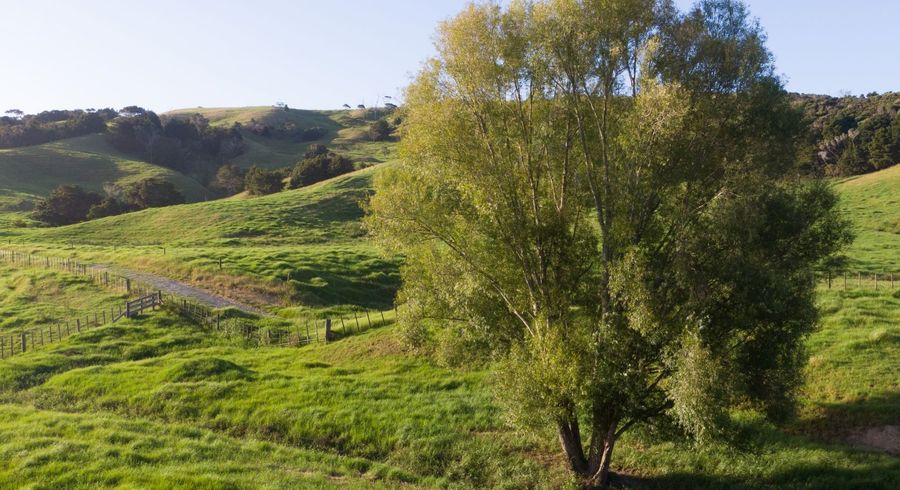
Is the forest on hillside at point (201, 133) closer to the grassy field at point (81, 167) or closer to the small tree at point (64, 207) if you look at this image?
the grassy field at point (81, 167)

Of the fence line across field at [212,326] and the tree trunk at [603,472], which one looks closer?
the tree trunk at [603,472]

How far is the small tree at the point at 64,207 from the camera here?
92.8 m

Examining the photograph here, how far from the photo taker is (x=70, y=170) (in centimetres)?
13162

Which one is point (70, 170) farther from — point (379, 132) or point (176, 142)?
point (379, 132)

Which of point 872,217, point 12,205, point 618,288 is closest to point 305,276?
point 618,288

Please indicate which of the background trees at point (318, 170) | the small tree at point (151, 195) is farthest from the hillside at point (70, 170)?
the background trees at point (318, 170)

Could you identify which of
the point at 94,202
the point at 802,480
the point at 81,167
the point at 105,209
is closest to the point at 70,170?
Answer: the point at 81,167

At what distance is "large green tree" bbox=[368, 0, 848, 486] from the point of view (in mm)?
16094

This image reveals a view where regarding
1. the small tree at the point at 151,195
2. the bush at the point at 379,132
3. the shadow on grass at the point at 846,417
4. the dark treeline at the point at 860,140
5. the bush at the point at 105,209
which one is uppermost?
the bush at the point at 379,132

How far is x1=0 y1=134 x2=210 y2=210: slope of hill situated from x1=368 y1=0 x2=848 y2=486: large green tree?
4640 inches

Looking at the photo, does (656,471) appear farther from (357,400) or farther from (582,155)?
(357,400)

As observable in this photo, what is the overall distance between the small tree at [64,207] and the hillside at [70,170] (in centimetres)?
2251

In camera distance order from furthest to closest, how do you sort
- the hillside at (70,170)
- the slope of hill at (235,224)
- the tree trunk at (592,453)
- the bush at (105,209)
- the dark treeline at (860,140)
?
the hillside at (70,170) < the dark treeline at (860,140) < the bush at (105,209) < the slope of hill at (235,224) < the tree trunk at (592,453)

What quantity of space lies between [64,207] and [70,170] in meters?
44.8
